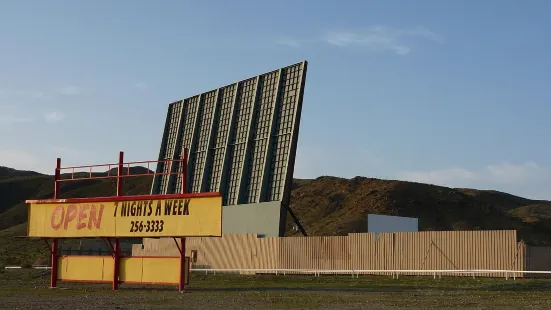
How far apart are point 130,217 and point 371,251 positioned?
64.3 ft

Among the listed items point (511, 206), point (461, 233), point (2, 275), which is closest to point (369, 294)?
point (461, 233)

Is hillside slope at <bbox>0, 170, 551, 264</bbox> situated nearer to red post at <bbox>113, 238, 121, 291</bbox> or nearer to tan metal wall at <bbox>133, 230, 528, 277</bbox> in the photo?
tan metal wall at <bbox>133, 230, 528, 277</bbox>

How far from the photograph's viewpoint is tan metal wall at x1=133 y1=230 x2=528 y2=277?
4022cm

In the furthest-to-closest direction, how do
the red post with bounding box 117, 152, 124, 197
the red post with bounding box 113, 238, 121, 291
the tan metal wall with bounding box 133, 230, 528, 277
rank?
1. the tan metal wall with bounding box 133, 230, 528, 277
2. the red post with bounding box 117, 152, 124, 197
3. the red post with bounding box 113, 238, 121, 291

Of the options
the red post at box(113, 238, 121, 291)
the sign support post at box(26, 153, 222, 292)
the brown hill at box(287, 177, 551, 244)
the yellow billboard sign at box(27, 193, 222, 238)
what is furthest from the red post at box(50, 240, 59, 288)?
the brown hill at box(287, 177, 551, 244)

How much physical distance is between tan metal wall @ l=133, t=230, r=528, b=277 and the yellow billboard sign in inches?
711

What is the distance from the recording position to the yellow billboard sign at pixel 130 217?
28578mm

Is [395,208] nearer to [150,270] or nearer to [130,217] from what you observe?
[150,270]

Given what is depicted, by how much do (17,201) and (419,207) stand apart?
93.6 meters

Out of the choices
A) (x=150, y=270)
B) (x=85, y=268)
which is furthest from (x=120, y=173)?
(x=85, y=268)

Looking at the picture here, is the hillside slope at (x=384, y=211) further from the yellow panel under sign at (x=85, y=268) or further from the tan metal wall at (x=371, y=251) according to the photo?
the yellow panel under sign at (x=85, y=268)

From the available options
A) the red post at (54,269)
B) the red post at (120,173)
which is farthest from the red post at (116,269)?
the red post at (54,269)

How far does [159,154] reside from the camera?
62.0m

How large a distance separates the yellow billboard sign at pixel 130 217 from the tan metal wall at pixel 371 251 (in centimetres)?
1807
